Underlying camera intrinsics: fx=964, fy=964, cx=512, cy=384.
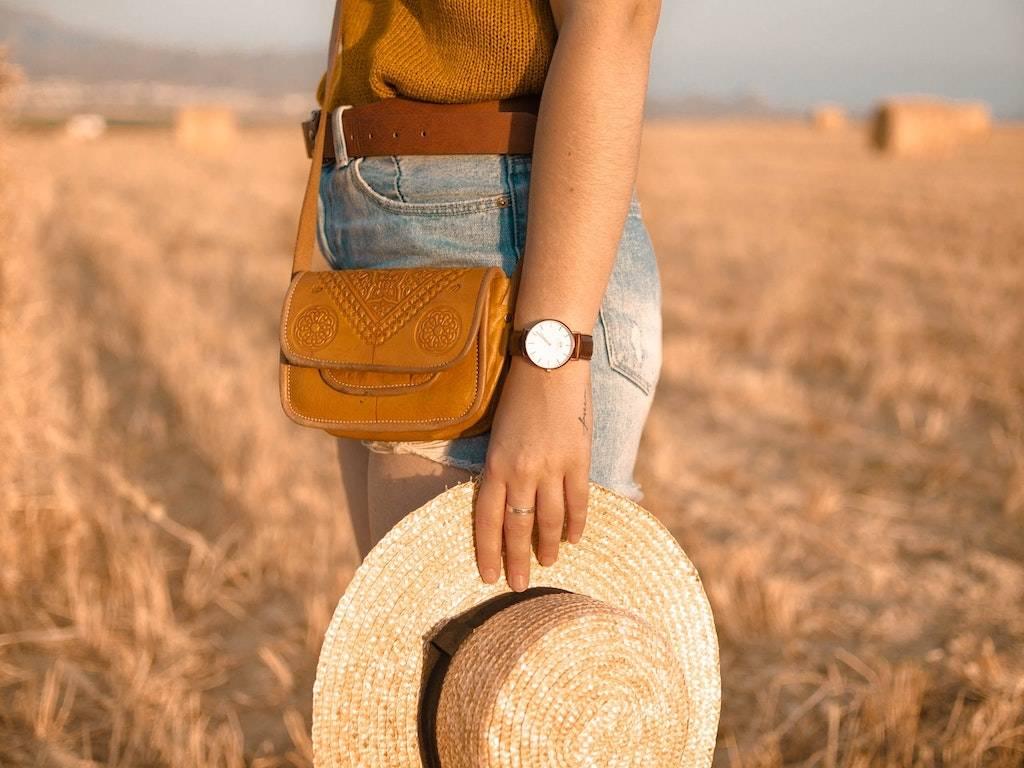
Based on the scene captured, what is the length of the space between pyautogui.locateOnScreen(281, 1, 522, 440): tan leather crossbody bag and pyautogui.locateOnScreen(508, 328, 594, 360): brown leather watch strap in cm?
4

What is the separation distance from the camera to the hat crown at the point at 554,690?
115 centimetres

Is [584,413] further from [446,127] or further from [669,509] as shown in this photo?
[669,509]

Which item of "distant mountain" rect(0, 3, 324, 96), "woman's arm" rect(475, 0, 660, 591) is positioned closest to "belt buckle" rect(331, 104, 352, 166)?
"woman's arm" rect(475, 0, 660, 591)

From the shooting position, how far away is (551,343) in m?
1.08

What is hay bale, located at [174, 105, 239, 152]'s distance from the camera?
2188 centimetres

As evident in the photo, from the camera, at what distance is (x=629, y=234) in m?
1.22

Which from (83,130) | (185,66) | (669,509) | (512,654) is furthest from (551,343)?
(185,66)

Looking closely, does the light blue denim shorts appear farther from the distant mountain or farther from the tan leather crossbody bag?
the distant mountain

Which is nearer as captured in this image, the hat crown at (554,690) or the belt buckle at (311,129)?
the hat crown at (554,690)

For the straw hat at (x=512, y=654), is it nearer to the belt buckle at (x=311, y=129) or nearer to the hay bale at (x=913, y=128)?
the belt buckle at (x=311, y=129)

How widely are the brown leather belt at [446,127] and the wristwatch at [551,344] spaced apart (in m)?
0.23

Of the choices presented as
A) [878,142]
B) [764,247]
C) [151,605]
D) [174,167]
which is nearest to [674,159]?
[878,142]

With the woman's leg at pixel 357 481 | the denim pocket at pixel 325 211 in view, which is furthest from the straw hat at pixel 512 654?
the denim pocket at pixel 325 211

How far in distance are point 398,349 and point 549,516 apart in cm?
27
